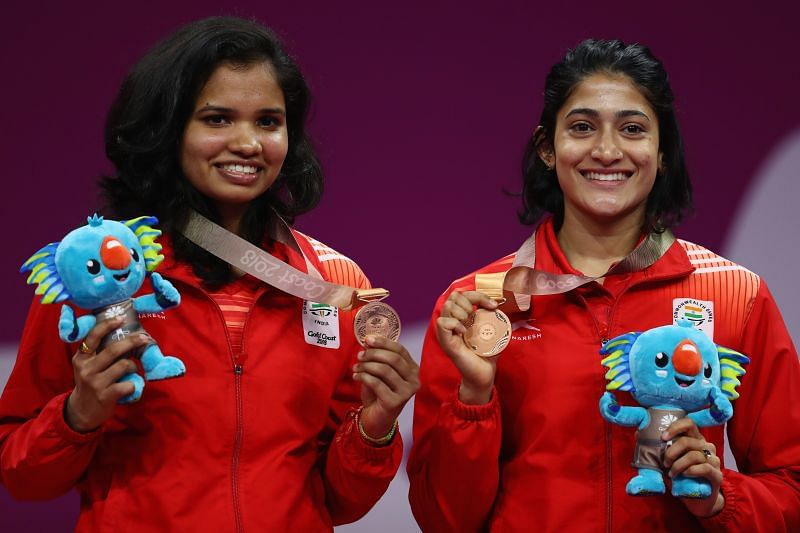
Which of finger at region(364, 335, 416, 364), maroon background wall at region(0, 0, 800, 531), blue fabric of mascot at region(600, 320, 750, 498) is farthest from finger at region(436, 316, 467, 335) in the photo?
maroon background wall at region(0, 0, 800, 531)

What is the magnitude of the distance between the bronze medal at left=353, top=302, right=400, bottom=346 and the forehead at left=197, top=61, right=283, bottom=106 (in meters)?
0.50

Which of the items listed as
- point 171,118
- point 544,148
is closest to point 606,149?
point 544,148

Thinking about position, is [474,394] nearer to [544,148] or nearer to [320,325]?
[320,325]

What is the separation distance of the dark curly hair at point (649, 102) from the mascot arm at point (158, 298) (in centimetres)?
95

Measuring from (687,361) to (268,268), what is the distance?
2.80ft

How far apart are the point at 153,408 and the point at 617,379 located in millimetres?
898

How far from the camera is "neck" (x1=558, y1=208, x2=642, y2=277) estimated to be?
2.53 meters

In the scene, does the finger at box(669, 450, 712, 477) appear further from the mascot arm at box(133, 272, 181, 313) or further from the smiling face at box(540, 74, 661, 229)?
the mascot arm at box(133, 272, 181, 313)

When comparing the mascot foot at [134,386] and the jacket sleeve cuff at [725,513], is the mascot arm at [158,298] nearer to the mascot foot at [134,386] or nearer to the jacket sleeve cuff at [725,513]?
the mascot foot at [134,386]

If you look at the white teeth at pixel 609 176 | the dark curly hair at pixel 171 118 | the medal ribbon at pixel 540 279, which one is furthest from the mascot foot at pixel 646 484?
the dark curly hair at pixel 171 118

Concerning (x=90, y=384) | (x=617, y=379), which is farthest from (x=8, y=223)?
(x=617, y=379)

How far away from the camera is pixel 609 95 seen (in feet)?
8.14

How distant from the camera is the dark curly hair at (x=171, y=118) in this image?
2318 millimetres

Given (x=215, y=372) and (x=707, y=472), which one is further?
(x=215, y=372)
